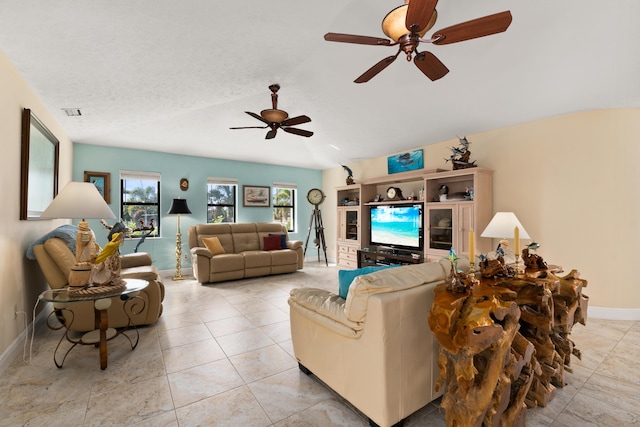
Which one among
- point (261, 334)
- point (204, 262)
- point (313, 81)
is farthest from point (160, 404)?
point (313, 81)

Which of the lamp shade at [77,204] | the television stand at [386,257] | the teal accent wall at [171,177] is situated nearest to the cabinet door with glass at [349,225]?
the television stand at [386,257]

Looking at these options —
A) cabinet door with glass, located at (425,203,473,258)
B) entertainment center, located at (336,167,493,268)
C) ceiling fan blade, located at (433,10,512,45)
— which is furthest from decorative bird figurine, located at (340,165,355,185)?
ceiling fan blade, located at (433,10,512,45)

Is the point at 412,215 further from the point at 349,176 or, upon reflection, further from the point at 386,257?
the point at 349,176

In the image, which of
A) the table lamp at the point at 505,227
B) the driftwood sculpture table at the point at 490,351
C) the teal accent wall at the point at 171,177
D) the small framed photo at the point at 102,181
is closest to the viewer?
the driftwood sculpture table at the point at 490,351

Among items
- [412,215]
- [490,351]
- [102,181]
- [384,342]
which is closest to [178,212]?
[102,181]

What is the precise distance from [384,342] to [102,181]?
600 centimetres

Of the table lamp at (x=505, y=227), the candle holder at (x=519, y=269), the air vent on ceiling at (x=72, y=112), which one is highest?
the air vent on ceiling at (x=72, y=112)

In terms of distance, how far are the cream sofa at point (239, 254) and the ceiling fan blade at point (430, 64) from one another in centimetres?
440

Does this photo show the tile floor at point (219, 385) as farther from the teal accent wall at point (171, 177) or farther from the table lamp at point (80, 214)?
the teal accent wall at point (171, 177)

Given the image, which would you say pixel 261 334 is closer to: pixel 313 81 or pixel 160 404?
pixel 160 404

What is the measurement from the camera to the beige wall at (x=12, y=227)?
2334 mm

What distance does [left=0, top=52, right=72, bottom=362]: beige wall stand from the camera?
2.33 meters

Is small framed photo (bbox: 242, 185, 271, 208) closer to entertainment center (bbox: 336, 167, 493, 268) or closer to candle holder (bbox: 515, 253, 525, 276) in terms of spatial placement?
entertainment center (bbox: 336, 167, 493, 268)

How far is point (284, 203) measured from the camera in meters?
7.66
